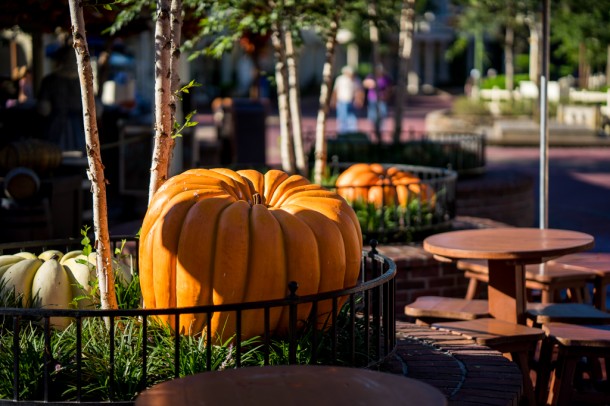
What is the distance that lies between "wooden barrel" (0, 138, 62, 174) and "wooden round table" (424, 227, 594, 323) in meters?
4.42

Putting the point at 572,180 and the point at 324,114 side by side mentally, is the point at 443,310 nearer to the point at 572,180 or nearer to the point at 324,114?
the point at 324,114

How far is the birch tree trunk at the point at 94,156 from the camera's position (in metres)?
4.62

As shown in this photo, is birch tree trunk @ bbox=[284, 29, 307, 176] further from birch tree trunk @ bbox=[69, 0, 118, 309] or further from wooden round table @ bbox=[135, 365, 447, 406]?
wooden round table @ bbox=[135, 365, 447, 406]

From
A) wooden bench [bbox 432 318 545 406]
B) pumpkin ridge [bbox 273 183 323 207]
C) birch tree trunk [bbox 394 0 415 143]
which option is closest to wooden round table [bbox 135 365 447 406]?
pumpkin ridge [bbox 273 183 323 207]

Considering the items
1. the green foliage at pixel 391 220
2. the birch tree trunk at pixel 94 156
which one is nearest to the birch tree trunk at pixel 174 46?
the birch tree trunk at pixel 94 156

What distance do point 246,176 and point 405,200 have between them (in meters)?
4.06

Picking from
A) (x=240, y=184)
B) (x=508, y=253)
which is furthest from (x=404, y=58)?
(x=240, y=184)

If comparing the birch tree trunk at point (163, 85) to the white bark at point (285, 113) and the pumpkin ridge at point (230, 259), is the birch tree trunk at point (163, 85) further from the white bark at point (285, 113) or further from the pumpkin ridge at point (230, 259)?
the white bark at point (285, 113)

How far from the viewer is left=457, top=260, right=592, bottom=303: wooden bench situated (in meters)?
7.05

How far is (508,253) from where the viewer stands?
605 cm

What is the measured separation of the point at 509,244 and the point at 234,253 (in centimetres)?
218

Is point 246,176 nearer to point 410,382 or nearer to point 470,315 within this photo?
point 470,315

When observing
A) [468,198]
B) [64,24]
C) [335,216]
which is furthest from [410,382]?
[468,198]

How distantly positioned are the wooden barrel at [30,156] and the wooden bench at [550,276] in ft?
13.8
